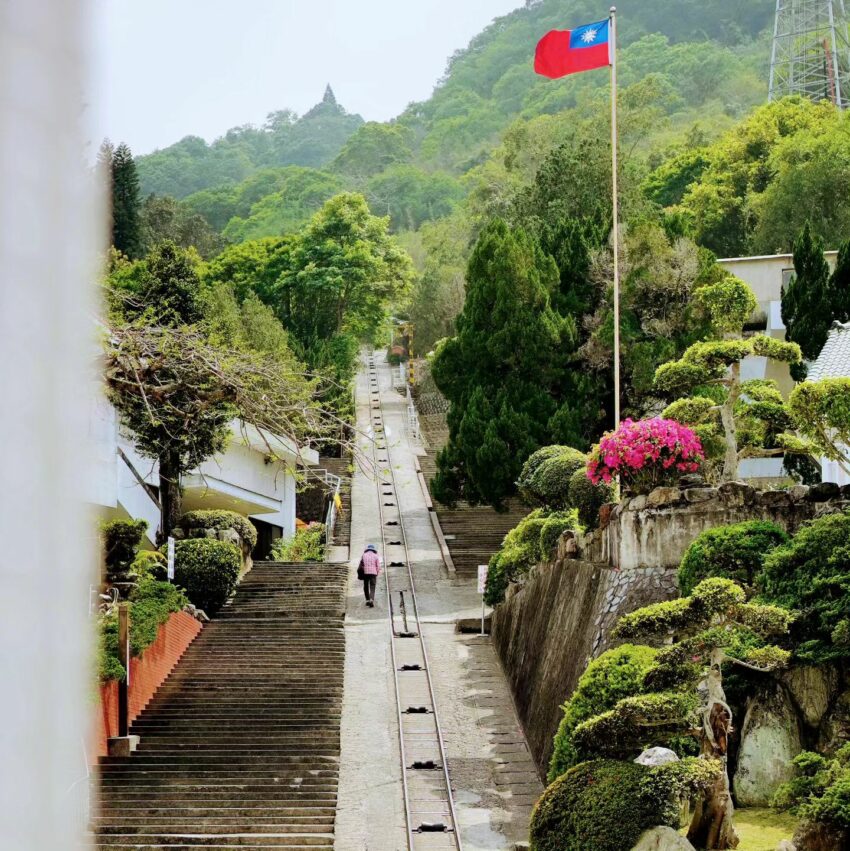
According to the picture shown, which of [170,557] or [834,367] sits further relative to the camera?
[170,557]

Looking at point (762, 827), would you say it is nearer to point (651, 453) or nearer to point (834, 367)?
point (651, 453)

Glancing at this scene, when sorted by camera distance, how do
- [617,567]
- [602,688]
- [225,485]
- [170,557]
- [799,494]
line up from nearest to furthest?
[602,688]
[799,494]
[617,567]
[170,557]
[225,485]

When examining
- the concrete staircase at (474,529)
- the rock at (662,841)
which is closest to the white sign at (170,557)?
the concrete staircase at (474,529)

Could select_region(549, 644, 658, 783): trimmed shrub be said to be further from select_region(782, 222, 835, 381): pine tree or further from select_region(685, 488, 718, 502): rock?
select_region(782, 222, 835, 381): pine tree

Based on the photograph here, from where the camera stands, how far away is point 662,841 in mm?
11578

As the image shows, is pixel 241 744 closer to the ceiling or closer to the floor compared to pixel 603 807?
closer to the floor

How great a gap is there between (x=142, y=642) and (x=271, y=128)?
131063 millimetres

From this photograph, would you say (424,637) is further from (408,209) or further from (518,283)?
(408,209)

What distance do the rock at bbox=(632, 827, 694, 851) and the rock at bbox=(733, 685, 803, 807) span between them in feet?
7.57

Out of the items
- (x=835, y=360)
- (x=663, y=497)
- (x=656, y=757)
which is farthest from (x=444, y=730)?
(x=835, y=360)

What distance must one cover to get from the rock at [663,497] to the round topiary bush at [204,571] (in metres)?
11.1

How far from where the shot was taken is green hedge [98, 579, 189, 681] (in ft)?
60.3

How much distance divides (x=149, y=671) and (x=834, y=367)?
479 inches

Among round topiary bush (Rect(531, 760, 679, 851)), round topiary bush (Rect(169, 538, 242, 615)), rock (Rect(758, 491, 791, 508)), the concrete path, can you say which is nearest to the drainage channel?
the concrete path
